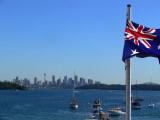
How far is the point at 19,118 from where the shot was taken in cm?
5769

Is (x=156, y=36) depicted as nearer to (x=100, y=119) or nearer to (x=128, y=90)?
(x=128, y=90)

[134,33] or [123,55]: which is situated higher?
[134,33]

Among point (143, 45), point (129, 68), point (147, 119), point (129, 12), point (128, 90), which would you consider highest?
point (129, 12)

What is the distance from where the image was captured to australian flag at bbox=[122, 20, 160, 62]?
10656mm

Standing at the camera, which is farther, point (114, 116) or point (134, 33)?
point (114, 116)

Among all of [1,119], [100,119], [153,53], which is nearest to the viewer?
[153,53]

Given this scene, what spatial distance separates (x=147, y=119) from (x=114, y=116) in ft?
24.0

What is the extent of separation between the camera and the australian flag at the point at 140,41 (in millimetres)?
10656

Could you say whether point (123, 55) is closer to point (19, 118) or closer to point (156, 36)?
point (156, 36)

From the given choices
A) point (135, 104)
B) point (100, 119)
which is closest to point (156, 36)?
point (100, 119)

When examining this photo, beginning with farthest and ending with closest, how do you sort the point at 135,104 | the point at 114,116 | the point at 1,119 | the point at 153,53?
the point at 135,104
the point at 114,116
the point at 1,119
the point at 153,53

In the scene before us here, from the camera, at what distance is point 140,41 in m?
10.8

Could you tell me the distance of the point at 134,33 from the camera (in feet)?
35.7

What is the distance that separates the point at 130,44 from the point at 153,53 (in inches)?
35.8
